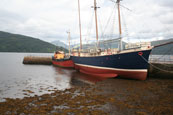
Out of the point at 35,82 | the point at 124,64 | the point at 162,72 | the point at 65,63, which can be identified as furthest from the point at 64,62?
the point at 162,72

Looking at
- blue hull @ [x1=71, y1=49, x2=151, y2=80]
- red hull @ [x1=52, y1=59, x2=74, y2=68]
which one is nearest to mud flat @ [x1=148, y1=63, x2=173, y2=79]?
blue hull @ [x1=71, y1=49, x2=151, y2=80]

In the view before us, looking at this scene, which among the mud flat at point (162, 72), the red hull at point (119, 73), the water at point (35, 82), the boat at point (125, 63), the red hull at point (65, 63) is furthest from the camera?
the red hull at point (65, 63)

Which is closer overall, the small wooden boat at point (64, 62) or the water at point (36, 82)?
the water at point (36, 82)

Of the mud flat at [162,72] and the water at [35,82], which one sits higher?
the mud flat at [162,72]

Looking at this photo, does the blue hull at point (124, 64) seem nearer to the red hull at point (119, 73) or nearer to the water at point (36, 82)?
the red hull at point (119, 73)

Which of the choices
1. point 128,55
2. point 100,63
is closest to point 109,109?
point 128,55

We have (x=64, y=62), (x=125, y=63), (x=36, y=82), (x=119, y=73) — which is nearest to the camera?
(x=125, y=63)

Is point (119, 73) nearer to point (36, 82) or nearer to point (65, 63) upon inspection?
point (36, 82)

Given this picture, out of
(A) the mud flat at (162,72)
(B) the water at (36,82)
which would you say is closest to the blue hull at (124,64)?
(B) the water at (36,82)

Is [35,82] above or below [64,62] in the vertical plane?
below

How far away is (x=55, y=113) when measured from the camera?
783 centimetres

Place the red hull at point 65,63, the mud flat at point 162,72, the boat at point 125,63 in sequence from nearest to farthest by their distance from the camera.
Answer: the boat at point 125,63
the mud flat at point 162,72
the red hull at point 65,63

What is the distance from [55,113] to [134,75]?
13.5 meters

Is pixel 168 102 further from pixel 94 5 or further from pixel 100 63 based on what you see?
pixel 94 5
